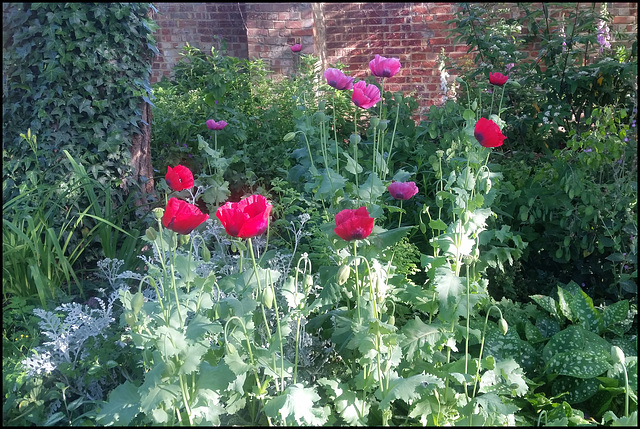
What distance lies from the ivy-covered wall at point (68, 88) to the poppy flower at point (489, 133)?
1.78m

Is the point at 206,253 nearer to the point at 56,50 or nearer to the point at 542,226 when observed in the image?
the point at 56,50

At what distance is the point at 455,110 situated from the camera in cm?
337

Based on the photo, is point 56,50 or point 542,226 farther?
point 542,226

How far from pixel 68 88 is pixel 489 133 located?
2.04 metres

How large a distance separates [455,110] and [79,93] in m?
2.10

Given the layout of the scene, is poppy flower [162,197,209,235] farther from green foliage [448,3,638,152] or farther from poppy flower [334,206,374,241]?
green foliage [448,3,638,152]

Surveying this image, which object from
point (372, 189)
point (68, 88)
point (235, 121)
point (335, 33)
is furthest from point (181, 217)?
point (335, 33)

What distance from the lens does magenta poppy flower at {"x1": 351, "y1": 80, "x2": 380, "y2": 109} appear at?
2.03m

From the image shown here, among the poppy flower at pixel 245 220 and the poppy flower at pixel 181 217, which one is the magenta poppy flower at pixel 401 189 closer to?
the poppy flower at pixel 245 220

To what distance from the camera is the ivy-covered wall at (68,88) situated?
2.68m

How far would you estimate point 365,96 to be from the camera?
6.91ft

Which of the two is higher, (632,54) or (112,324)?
(632,54)

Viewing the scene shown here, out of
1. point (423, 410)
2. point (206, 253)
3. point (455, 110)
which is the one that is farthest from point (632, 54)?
point (206, 253)

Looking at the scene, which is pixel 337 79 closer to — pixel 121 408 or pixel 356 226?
pixel 356 226
